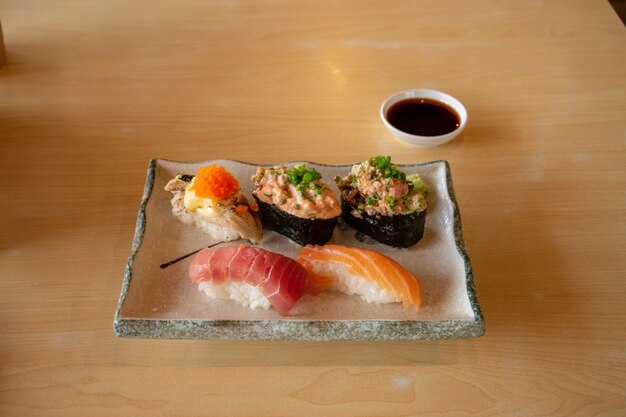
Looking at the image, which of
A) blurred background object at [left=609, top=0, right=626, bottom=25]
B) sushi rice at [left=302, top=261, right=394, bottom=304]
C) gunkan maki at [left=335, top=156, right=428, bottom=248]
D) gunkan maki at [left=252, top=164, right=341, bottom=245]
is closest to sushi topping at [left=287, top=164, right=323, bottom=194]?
gunkan maki at [left=252, top=164, right=341, bottom=245]

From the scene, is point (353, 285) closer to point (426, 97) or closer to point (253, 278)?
point (253, 278)

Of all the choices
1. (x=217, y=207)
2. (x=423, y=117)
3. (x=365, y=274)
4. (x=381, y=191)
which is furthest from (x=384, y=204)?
(x=423, y=117)

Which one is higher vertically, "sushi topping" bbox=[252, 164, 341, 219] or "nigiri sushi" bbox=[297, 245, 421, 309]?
"sushi topping" bbox=[252, 164, 341, 219]

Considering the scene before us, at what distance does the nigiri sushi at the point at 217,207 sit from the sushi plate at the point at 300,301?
4cm

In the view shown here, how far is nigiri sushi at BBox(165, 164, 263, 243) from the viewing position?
1.53m

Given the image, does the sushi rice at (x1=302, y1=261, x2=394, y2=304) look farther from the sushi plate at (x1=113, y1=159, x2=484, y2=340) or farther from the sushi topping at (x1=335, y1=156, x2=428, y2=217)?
the sushi topping at (x1=335, y1=156, x2=428, y2=217)

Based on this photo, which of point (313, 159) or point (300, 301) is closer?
point (300, 301)

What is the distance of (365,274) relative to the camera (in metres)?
1.41

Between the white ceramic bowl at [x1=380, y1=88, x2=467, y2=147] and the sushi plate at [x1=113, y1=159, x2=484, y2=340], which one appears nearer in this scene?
the sushi plate at [x1=113, y1=159, x2=484, y2=340]

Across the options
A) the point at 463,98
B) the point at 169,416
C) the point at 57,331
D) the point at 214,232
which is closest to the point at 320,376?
the point at 169,416

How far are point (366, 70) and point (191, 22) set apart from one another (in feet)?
3.07

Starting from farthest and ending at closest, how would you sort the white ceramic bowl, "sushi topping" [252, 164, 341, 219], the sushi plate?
1. the white ceramic bowl
2. "sushi topping" [252, 164, 341, 219]
3. the sushi plate

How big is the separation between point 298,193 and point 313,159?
43 cm

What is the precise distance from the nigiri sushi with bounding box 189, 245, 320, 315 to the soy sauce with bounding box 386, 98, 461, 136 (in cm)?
84
